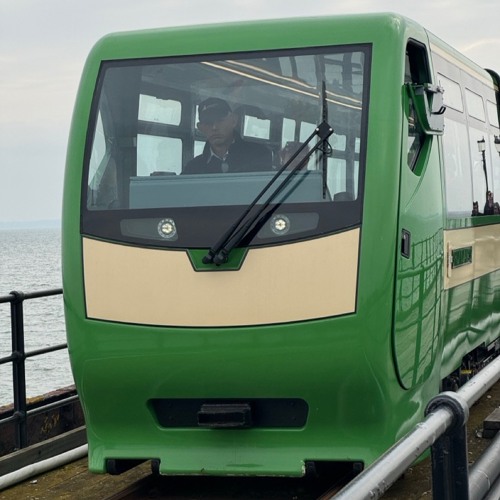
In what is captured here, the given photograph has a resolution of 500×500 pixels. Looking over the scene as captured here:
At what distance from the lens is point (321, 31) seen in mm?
8109

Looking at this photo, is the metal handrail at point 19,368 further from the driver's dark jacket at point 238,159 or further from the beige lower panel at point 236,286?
the driver's dark jacket at point 238,159

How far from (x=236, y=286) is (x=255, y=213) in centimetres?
45

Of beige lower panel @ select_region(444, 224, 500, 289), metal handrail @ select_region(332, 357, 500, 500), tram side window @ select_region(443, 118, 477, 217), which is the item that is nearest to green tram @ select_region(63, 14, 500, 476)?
beige lower panel @ select_region(444, 224, 500, 289)

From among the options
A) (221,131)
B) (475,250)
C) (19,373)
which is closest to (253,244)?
(221,131)

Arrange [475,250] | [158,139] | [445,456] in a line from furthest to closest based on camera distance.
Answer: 1. [475,250]
2. [158,139]
3. [445,456]

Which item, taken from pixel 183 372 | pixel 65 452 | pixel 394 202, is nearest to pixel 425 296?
pixel 394 202

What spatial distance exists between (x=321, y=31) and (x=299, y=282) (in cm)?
158

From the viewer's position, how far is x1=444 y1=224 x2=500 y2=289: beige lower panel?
9287 mm

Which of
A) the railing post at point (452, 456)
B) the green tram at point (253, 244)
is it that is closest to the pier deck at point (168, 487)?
the green tram at point (253, 244)

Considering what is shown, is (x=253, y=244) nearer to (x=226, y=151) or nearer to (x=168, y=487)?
(x=226, y=151)

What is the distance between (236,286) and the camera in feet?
25.4

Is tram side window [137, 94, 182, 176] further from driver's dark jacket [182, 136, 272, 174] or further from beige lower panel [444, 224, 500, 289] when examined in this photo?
beige lower panel [444, 224, 500, 289]

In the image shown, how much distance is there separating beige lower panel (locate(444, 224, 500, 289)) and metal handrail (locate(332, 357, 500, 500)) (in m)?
3.35

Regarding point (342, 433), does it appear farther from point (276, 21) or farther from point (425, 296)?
point (276, 21)
